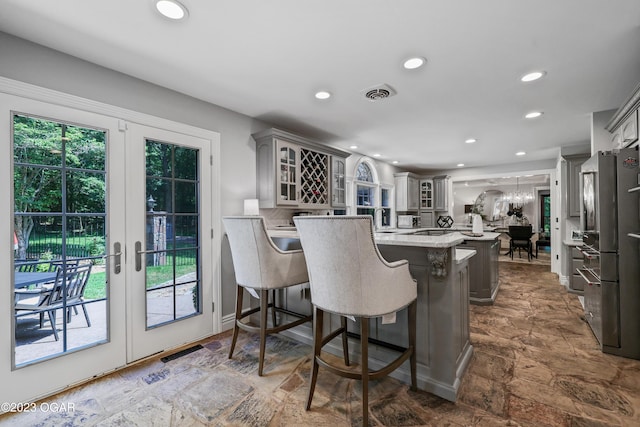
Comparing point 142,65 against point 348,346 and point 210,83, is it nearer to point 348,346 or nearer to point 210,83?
point 210,83

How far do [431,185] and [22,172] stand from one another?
7.58 m

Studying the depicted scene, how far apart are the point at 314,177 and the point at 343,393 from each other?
2691 millimetres

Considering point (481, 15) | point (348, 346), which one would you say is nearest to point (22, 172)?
point (348, 346)

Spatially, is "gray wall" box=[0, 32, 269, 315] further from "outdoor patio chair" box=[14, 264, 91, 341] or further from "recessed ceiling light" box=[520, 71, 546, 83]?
"recessed ceiling light" box=[520, 71, 546, 83]

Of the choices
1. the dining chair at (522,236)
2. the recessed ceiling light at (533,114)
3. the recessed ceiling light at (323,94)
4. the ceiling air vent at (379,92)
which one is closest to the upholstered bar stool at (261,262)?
the recessed ceiling light at (323,94)

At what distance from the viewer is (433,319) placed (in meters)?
2.02

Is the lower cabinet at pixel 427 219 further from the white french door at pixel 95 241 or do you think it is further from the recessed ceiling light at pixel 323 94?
the white french door at pixel 95 241

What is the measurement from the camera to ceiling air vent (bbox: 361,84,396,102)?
8.84ft

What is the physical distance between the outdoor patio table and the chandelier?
12395mm

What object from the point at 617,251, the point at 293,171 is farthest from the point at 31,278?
the point at 617,251

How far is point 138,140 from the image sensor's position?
2486 millimetres

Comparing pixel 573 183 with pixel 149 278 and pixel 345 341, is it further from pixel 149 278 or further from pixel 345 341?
pixel 149 278

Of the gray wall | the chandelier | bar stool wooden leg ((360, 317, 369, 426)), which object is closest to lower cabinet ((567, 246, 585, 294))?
bar stool wooden leg ((360, 317, 369, 426))

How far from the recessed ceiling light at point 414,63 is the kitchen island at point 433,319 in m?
1.38
